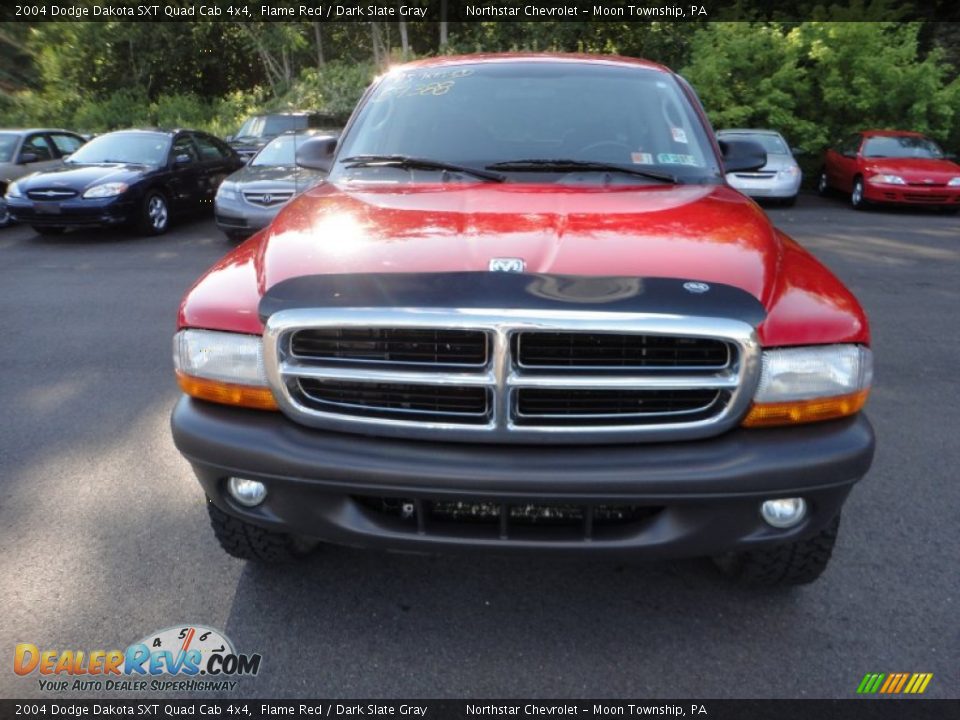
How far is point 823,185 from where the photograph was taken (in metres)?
16.0

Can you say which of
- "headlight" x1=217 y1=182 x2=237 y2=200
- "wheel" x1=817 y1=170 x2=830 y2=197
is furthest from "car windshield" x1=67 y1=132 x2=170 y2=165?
"wheel" x1=817 y1=170 x2=830 y2=197

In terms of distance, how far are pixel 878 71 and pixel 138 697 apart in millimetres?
18256

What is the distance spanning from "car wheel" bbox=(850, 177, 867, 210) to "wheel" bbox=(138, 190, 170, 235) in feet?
37.4

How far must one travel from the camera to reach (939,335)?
6.04 m

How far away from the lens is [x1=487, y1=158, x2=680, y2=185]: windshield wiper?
3.16 metres

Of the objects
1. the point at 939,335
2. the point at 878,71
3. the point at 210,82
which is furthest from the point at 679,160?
the point at 210,82

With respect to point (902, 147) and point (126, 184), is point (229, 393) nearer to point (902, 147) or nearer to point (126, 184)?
point (126, 184)

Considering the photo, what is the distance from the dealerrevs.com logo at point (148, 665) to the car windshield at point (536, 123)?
1908 millimetres

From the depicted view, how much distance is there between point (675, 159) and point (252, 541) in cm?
229

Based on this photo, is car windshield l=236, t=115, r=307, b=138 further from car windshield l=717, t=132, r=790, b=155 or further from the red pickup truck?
the red pickup truck

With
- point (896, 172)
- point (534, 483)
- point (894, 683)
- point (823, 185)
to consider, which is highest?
point (534, 483)

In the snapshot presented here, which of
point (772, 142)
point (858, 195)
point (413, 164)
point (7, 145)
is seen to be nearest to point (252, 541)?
point (413, 164)

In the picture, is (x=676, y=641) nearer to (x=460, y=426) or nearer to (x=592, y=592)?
(x=592, y=592)

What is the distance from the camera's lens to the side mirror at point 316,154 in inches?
148
